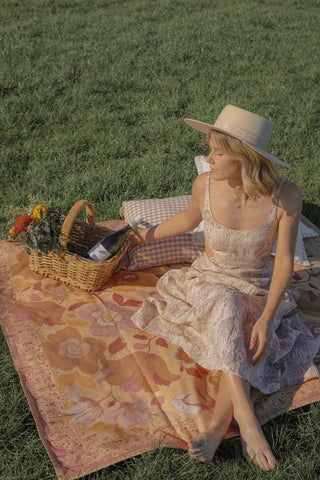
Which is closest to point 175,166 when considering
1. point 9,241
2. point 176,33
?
point 9,241

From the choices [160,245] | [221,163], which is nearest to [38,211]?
[160,245]

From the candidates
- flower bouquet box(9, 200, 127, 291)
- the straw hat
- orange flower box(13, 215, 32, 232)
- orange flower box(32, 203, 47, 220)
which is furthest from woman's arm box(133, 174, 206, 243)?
orange flower box(13, 215, 32, 232)

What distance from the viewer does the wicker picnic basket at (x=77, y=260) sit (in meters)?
4.33

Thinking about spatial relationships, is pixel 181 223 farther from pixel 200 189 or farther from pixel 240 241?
pixel 240 241

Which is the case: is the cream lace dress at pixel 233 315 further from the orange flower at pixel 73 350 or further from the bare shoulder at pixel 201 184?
the orange flower at pixel 73 350

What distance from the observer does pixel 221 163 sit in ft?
11.7

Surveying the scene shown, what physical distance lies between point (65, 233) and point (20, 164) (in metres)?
2.97

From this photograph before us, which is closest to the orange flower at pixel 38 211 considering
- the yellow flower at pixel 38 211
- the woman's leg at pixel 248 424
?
the yellow flower at pixel 38 211

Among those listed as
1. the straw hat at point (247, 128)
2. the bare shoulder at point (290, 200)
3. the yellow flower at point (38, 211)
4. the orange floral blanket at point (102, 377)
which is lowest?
the orange floral blanket at point (102, 377)

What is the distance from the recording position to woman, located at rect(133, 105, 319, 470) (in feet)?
11.0

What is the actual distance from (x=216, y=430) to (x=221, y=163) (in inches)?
71.2

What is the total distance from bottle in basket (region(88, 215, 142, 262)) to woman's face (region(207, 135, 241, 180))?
119cm

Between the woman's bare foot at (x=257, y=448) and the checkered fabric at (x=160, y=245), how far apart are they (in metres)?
2.11

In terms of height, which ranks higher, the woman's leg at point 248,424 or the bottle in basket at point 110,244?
the bottle in basket at point 110,244
